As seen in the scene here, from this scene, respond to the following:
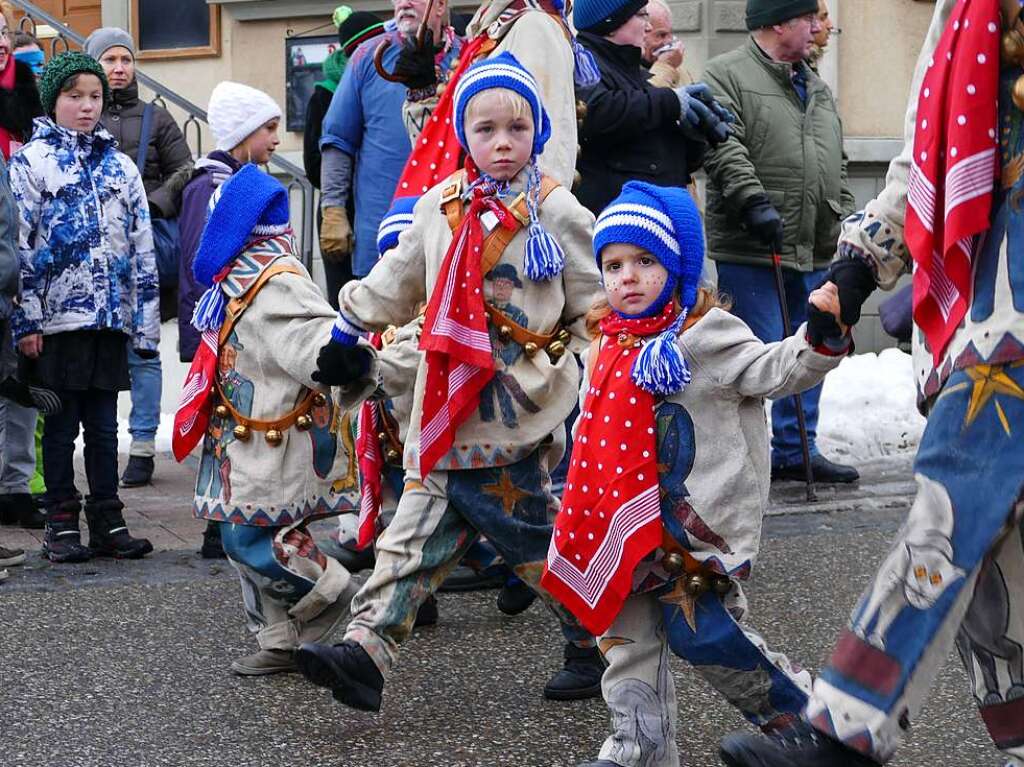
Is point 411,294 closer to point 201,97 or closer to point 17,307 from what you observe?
point 17,307

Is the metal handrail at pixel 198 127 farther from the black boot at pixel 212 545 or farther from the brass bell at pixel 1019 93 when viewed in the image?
the brass bell at pixel 1019 93

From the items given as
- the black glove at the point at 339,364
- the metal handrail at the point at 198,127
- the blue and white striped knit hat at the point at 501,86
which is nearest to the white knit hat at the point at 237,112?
the blue and white striped knit hat at the point at 501,86

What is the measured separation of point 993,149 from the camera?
2918mm

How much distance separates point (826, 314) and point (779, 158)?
4.47m

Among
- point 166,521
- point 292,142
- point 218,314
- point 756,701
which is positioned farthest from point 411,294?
point 292,142

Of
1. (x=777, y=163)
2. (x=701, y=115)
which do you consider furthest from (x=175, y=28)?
(x=701, y=115)

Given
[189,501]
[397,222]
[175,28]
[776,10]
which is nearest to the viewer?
[397,222]

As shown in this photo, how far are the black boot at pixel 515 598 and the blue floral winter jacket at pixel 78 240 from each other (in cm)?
207

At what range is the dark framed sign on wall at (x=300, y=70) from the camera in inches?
513

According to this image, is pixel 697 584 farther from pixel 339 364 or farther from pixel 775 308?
pixel 775 308

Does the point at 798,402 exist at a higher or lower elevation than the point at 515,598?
higher

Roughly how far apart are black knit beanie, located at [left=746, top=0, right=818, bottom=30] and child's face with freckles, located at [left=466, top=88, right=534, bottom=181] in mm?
3219

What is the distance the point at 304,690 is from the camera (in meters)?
4.70

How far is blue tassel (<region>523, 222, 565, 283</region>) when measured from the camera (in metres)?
4.31
